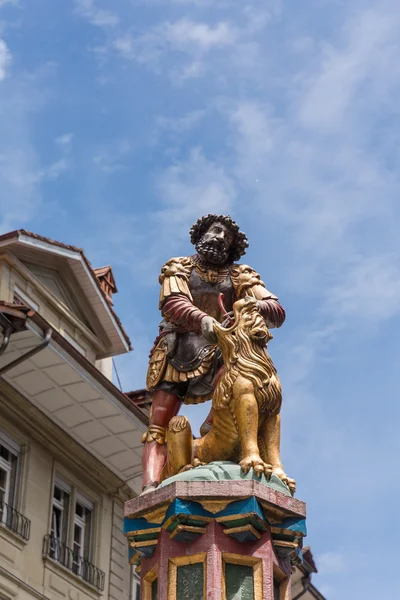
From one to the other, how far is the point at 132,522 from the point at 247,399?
1086 millimetres

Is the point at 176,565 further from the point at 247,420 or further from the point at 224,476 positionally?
the point at 247,420

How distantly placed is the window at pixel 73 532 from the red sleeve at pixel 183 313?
35.9 ft

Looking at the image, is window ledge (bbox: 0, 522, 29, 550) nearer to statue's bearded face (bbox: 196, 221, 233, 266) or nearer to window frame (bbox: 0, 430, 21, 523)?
window frame (bbox: 0, 430, 21, 523)

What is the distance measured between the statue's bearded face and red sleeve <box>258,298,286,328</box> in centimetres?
50

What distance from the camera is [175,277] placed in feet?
30.3

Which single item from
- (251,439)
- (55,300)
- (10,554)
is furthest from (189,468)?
(55,300)

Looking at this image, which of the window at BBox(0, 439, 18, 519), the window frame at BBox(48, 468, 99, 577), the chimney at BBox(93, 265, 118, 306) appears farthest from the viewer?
the chimney at BBox(93, 265, 118, 306)

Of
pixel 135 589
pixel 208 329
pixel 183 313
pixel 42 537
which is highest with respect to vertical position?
pixel 135 589

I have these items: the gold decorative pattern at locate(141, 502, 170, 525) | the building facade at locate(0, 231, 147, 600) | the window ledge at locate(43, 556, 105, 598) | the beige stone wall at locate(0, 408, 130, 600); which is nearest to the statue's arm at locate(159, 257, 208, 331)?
the gold decorative pattern at locate(141, 502, 170, 525)

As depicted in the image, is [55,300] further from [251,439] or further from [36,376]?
[251,439]

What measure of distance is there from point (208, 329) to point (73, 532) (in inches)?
484

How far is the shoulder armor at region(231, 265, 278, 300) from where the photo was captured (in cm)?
926

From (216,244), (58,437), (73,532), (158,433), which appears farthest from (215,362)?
A: (73,532)

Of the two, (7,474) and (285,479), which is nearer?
(285,479)
